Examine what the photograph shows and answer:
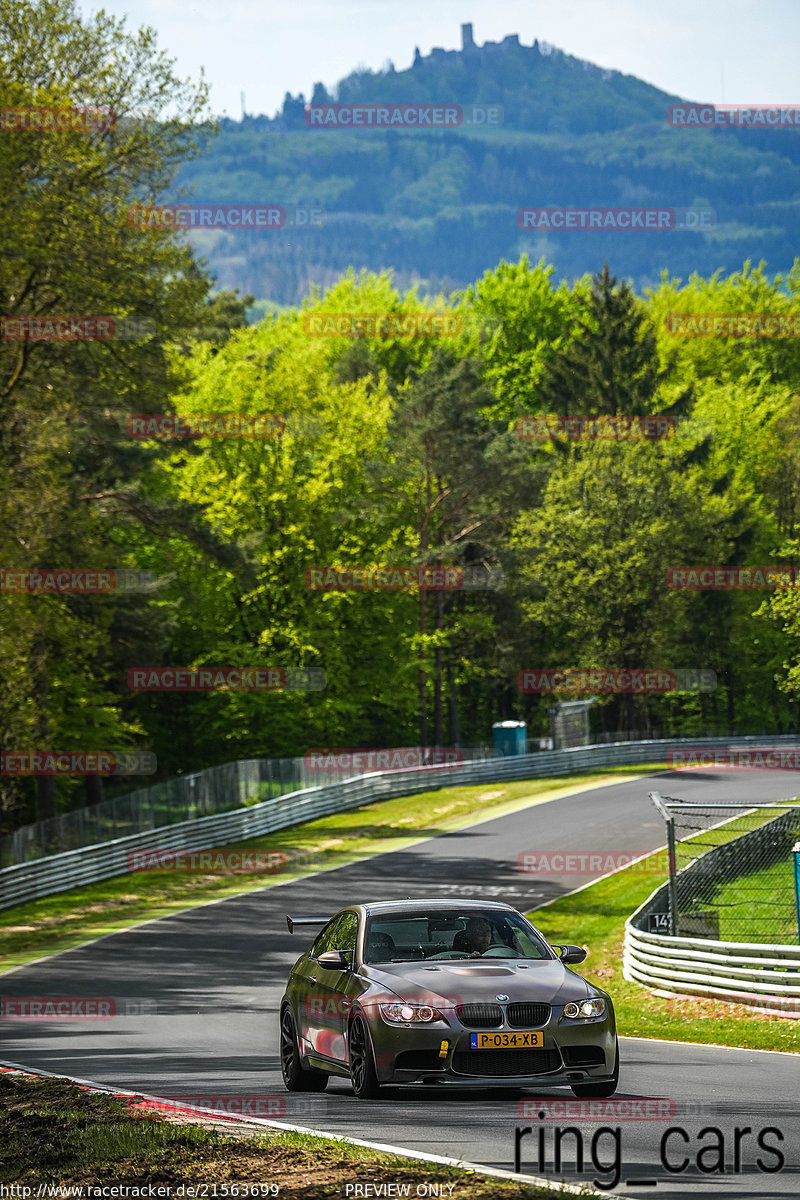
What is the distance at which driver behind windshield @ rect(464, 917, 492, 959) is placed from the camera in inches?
402

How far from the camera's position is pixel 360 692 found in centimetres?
5794

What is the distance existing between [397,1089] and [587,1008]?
130 centimetres

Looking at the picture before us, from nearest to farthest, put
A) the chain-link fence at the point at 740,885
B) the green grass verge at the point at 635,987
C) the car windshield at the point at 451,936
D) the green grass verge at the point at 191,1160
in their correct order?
the green grass verge at the point at 191,1160, the car windshield at the point at 451,936, the green grass verge at the point at 635,987, the chain-link fence at the point at 740,885

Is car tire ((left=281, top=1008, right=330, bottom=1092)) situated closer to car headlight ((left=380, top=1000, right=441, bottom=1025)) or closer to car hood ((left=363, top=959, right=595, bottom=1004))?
car hood ((left=363, top=959, right=595, bottom=1004))

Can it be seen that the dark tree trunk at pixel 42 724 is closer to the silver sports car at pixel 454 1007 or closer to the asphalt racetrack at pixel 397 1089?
the asphalt racetrack at pixel 397 1089

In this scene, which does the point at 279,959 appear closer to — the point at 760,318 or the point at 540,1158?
the point at 540,1158

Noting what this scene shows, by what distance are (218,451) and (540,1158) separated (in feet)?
160

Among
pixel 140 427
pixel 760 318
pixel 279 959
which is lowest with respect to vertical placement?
pixel 279 959

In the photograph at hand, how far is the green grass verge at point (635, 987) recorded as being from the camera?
52.6 ft

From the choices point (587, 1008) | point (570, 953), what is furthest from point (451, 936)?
point (587, 1008)

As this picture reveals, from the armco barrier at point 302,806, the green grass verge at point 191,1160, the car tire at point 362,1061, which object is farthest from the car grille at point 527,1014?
the armco barrier at point 302,806

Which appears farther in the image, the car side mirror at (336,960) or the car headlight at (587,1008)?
the car side mirror at (336,960)

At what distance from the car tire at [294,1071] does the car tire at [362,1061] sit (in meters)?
1.47

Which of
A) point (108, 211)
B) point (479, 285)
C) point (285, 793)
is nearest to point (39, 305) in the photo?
point (108, 211)
